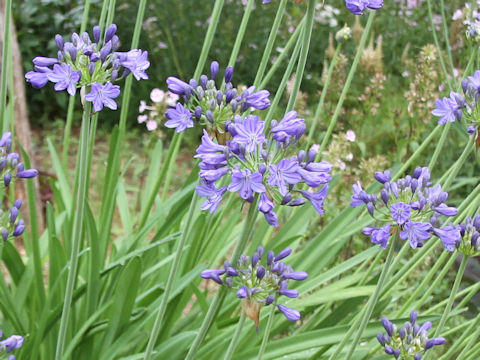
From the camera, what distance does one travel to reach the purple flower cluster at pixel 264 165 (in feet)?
4.26

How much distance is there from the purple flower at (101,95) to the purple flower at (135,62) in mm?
58

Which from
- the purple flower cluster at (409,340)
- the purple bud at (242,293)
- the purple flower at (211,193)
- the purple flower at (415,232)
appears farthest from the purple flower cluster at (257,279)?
Result: the purple flower cluster at (409,340)

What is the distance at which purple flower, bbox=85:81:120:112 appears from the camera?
56.8 inches

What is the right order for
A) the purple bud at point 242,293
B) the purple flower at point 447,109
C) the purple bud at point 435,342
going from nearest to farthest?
the purple bud at point 242,293, the purple bud at point 435,342, the purple flower at point 447,109

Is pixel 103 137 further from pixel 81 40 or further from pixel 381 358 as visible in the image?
pixel 81 40

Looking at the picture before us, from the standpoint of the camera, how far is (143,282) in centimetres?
296

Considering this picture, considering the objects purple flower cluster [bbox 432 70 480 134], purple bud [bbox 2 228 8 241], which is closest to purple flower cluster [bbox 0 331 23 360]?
purple bud [bbox 2 228 8 241]

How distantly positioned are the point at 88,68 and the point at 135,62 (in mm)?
110

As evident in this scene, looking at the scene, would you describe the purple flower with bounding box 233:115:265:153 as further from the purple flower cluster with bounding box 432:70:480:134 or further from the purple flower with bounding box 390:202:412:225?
the purple flower cluster with bounding box 432:70:480:134

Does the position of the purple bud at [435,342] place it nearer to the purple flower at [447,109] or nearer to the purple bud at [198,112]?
the purple flower at [447,109]

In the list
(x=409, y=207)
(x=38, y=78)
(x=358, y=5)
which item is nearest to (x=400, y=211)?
(x=409, y=207)

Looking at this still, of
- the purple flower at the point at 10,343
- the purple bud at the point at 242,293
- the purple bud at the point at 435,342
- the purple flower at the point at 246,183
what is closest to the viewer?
the purple flower at the point at 246,183

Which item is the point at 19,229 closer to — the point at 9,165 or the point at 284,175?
the point at 9,165

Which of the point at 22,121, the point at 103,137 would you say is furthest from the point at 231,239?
the point at 103,137
